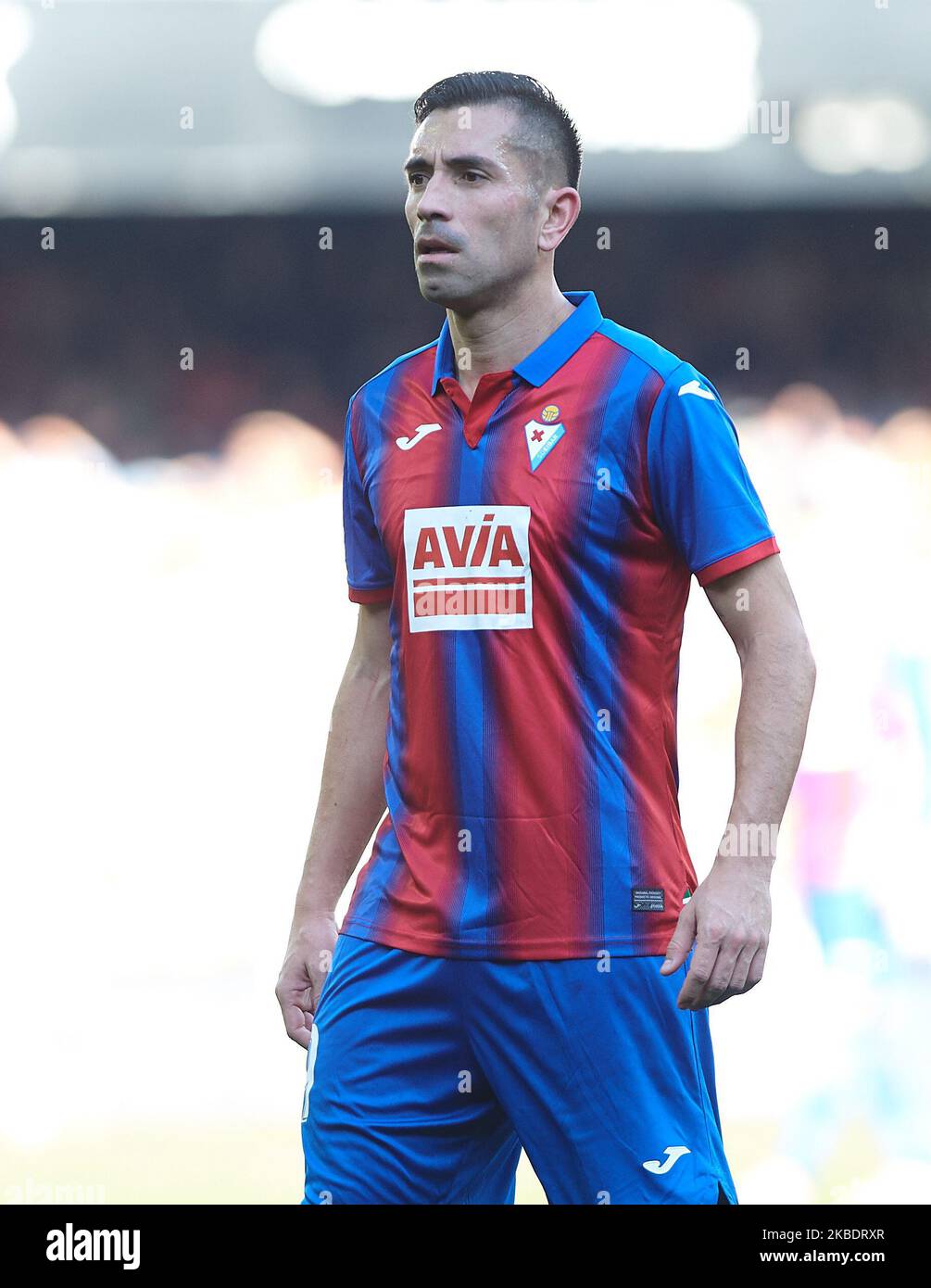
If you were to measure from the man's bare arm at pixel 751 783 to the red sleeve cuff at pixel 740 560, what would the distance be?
0.04 ft

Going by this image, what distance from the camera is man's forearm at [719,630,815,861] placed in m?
2.21

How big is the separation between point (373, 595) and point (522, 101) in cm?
77

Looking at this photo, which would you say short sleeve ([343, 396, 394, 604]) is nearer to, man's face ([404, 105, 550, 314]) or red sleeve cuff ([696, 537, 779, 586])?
man's face ([404, 105, 550, 314])

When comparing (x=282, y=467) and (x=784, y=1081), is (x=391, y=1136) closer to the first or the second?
(x=784, y=1081)

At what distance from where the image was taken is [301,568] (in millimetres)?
5902

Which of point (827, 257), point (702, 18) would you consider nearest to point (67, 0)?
point (702, 18)

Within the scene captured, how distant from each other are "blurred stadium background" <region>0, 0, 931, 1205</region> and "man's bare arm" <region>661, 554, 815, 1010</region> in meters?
3.33

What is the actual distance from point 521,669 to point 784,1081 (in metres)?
3.57

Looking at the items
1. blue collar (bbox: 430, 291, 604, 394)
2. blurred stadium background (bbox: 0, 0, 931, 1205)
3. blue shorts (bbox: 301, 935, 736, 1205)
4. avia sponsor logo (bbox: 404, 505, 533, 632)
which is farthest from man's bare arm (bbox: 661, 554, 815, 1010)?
blurred stadium background (bbox: 0, 0, 931, 1205)

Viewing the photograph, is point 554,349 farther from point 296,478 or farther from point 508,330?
point 296,478

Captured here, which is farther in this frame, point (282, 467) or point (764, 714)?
point (282, 467)

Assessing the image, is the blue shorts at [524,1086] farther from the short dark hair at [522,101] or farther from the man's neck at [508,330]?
the short dark hair at [522,101]

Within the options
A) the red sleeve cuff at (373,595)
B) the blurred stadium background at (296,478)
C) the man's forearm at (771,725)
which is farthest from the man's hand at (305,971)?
the blurred stadium background at (296,478)

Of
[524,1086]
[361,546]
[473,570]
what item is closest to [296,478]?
[361,546]
